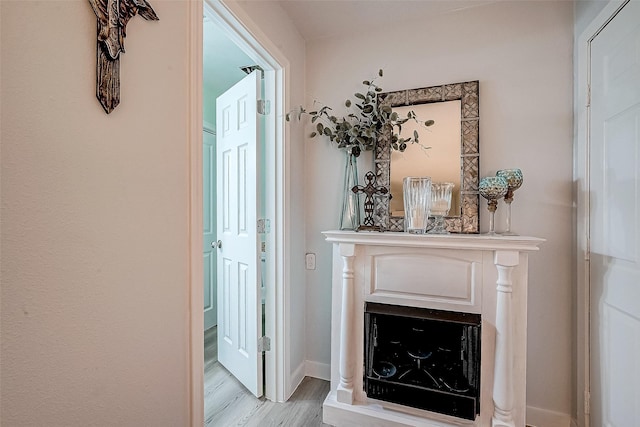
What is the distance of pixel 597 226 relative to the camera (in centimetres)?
147

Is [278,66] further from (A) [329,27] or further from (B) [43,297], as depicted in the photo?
(B) [43,297]

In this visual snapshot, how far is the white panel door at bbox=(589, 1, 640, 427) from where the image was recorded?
1.23m

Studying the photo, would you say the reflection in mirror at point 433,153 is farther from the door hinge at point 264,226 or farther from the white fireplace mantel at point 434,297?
the door hinge at point 264,226

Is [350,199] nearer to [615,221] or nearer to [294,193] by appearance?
[294,193]

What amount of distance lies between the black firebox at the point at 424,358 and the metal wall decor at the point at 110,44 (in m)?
1.54

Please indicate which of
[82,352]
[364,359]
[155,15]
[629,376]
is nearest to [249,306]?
[364,359]

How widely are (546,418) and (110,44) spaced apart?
269cm

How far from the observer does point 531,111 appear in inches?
68.0

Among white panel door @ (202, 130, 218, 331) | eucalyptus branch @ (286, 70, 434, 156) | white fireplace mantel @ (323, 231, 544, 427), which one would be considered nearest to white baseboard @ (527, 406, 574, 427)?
white fireplace mantel @ (323, 231, 544, 427)

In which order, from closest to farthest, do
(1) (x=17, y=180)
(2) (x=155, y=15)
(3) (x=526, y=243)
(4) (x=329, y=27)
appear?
(1) (x=17, y=180) → (2) (x=155, y=15) → (3) (x=526, y=243) → (4) (x=329, y=27)

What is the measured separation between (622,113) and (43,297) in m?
2.22

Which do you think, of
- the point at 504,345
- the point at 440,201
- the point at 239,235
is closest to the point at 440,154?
the point at 440,201

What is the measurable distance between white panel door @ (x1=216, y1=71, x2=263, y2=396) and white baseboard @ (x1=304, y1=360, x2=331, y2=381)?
0.43 m

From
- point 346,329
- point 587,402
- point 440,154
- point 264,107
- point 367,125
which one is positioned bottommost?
point 587,402
